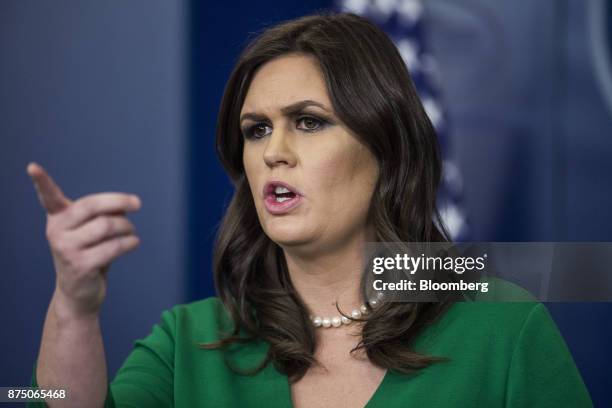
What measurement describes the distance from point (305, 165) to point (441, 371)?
455 mm

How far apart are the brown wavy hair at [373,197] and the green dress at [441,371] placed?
33 millimetres

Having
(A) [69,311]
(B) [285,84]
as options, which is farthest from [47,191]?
(B) [285,84]

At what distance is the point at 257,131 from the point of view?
158 centimetres

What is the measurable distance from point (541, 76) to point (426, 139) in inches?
46.6

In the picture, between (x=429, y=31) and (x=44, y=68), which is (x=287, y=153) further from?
(x=429, y=31)

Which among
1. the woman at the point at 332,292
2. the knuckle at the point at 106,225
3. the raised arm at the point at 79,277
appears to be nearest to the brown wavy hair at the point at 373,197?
the woman at the point at 332,292

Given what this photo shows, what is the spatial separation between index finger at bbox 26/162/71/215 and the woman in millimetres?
524

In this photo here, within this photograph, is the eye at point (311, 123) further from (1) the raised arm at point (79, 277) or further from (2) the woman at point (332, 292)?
(1) the raised arm at point (79, 277)

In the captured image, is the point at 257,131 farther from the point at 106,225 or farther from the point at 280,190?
the point at 106,225

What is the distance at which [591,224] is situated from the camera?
2561mm

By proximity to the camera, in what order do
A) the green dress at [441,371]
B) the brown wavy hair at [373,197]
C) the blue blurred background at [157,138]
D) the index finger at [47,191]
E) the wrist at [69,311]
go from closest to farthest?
1. the index finger at [47,191]
2. the wrist at [69,311]
3. the green dress at [441,371]
4. the brown wavy hair at [373,197]
5. the blue blurred background at [157,138]

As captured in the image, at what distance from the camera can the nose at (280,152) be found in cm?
143

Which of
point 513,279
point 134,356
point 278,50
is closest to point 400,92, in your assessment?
point 278,50

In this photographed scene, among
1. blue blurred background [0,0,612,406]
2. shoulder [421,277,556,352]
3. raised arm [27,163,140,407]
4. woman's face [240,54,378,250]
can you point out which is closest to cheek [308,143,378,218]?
woman's face [240,54,378,250]
